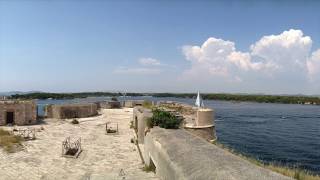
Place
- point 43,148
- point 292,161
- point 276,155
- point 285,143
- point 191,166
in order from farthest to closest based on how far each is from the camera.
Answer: point 285,143, point 276,155, point 292,161, point 43,148, point 191,166

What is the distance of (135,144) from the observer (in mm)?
23047

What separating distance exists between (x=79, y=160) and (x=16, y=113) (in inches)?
657

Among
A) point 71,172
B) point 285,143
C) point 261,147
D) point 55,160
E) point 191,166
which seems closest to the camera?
point 191,166

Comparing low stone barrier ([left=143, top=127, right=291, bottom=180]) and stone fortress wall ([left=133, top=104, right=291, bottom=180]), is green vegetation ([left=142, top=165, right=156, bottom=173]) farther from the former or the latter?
low stone barrier ([left=143, top=127, right=291, bottom=180])

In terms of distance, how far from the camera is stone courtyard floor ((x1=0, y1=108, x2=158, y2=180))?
51.8 feet

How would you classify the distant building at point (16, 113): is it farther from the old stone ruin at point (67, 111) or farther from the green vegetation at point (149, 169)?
the green vegetation at point (149, 169)

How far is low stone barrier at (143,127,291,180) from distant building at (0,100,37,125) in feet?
71.7

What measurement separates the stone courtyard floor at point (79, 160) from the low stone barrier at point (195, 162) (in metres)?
1.71

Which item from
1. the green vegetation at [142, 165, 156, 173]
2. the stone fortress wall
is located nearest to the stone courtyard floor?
the green vegetation at [142, 165, 156, 173]

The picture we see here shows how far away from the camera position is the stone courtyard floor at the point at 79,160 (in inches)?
622

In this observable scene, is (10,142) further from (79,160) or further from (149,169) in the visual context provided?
(149,169)

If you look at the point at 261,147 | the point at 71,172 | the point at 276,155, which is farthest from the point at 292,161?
the point at 71,172

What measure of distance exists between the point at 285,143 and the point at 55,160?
28.1 metres

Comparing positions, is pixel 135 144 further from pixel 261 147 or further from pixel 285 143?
pixel 285 143
